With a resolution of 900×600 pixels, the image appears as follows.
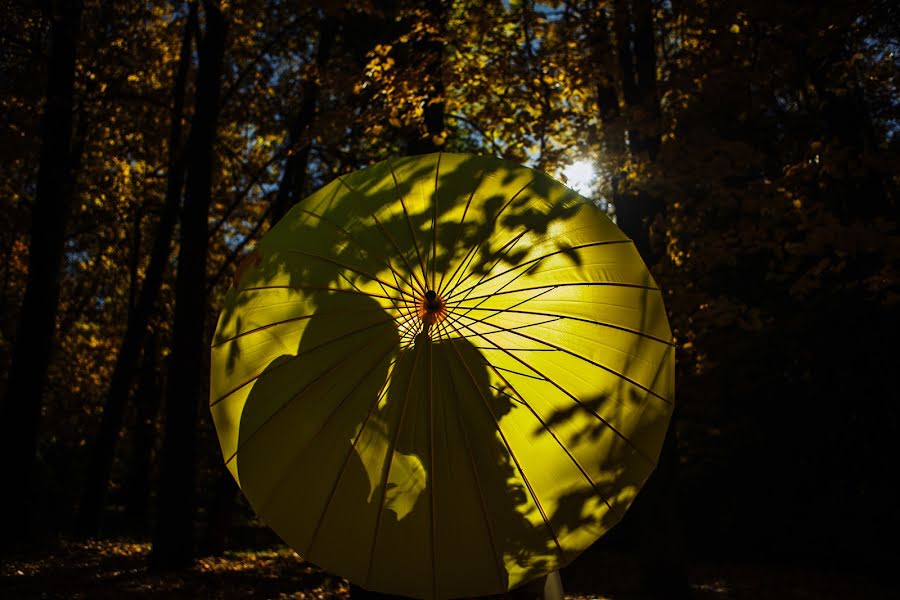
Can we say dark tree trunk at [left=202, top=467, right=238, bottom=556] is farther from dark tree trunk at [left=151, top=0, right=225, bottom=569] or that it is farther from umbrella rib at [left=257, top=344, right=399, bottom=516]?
umbrella rib at [left=257, top=344, right=399, bottom=516]

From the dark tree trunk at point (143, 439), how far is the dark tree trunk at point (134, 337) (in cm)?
537

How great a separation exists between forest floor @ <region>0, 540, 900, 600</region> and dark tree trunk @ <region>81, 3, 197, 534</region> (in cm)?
138

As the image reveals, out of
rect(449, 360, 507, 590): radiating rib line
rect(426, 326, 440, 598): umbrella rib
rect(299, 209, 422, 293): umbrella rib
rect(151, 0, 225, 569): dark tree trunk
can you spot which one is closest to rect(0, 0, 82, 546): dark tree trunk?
rect(151, 0, 225, 569): dark tree trunk

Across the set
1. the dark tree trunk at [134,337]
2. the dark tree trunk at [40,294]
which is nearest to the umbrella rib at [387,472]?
the dark tree trunk at [40,294]

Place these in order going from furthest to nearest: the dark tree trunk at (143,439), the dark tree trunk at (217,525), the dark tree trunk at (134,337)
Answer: the dark tree trunk at (143,439), the dark tree trunk at (134,337), the dark tree trunk at (217,525)

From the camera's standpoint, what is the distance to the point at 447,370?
3.38 meters

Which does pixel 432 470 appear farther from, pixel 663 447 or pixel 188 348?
pixel 188 348

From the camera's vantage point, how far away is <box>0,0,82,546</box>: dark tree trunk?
27.1ft

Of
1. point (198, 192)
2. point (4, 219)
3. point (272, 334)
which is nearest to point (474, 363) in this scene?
point (272, 334)

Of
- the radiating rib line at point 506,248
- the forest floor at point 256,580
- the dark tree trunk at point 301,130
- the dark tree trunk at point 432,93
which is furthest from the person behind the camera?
the dark tree trunk at point 301,130

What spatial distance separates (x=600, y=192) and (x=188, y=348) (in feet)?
21.7

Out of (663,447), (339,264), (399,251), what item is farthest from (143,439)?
(399,251)

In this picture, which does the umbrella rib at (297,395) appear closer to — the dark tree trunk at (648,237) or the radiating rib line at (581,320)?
the radiating rib line at (581,320)

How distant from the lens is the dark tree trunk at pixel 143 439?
17891 millimetres
